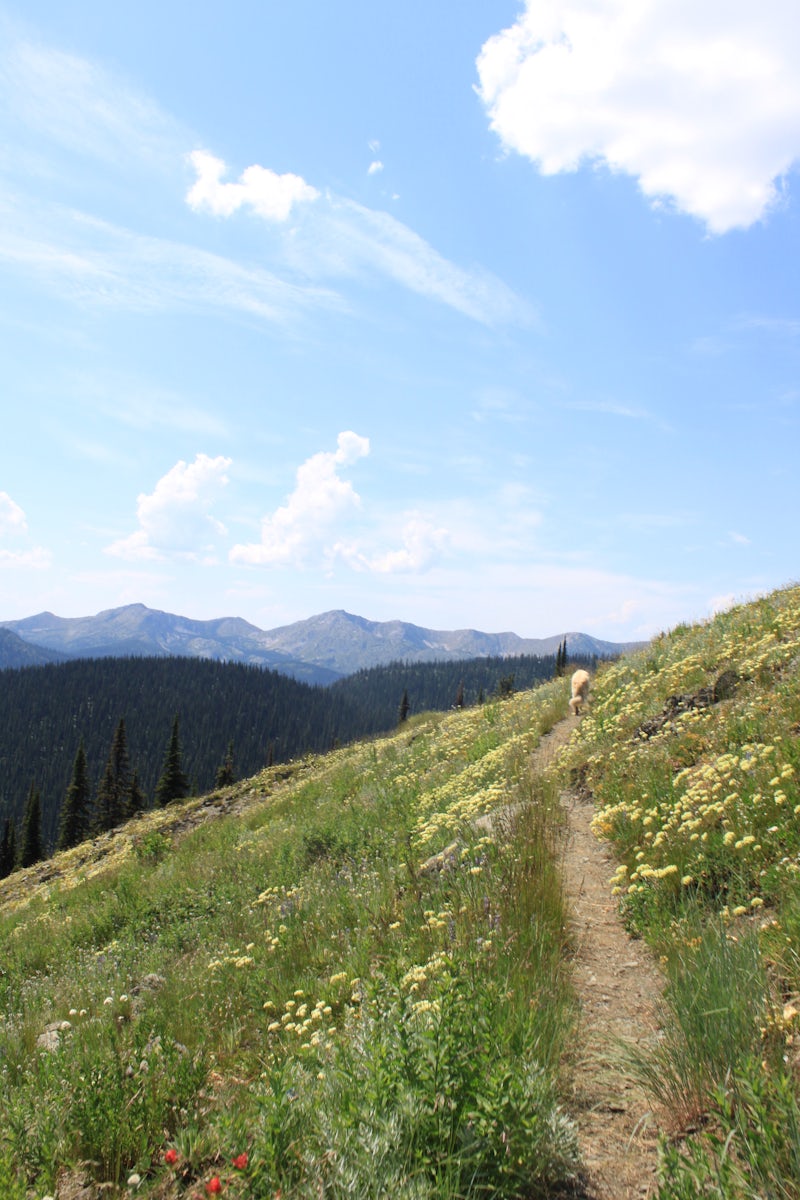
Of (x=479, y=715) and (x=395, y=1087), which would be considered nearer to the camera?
(x=395, y=1087)

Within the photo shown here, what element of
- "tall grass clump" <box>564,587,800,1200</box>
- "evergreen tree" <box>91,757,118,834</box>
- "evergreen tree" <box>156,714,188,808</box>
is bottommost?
"evergreen tree" <box>91,757,118,834</box>

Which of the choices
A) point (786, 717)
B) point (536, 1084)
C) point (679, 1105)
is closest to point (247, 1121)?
point (536, 1084)

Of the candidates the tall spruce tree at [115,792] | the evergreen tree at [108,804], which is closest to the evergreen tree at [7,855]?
the tall spruce tree at [115,792]

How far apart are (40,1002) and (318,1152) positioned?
576cm

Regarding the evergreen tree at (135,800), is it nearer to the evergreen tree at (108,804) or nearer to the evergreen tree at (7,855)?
the evergreen tree at (108,804)

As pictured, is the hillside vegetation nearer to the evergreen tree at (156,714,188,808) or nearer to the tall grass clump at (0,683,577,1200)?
the tall grass clump at (0,683,577,1200)

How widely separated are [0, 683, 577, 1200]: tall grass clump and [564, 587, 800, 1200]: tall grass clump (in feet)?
2.08

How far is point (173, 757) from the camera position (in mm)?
56562

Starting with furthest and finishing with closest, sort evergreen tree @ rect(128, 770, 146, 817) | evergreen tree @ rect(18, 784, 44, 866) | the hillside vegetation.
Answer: evergreen tree @ rect(128, 770, 146, 817) < evergreen tree @ rect(18, 784, 44, 866) < the hillside vegetation

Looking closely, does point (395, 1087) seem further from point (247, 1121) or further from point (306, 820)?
point (306, 820)

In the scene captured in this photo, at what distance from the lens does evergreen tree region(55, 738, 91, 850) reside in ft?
194

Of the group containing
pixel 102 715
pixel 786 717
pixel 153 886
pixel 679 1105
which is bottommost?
pixel 102 715

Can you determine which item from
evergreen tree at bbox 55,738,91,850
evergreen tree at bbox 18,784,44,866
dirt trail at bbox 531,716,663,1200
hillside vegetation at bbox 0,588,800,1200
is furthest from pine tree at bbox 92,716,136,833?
dirt trail at bbox 531,716,663,1200

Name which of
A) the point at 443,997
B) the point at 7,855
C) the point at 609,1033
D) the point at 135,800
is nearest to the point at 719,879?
the point at 609,1033
